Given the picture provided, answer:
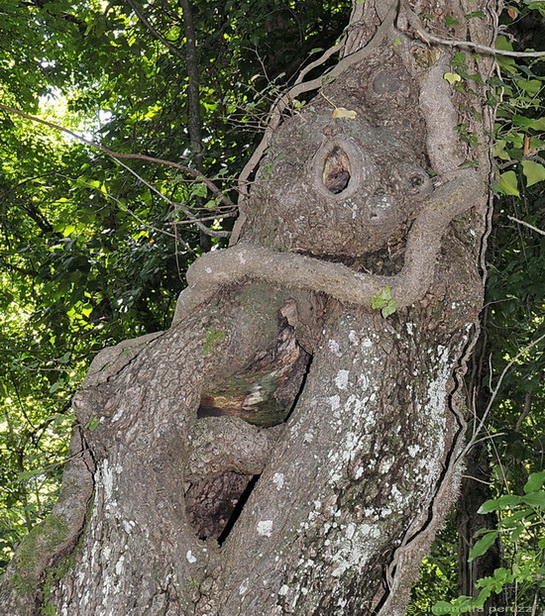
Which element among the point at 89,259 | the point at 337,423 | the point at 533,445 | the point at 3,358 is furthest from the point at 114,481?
the point at 3,358

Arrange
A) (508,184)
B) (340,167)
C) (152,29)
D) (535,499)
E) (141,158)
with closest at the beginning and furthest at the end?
(535,499), (340,167), (141,158), (508,184), (152,29)

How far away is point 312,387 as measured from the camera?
76.3 inches

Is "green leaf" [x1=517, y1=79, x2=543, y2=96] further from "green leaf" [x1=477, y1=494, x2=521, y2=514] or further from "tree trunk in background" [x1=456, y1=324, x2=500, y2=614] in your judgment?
"tree trunk in background" [x1=456, y1=324, x2=500, y2=614]

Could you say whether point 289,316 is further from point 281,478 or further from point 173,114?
point 173,114

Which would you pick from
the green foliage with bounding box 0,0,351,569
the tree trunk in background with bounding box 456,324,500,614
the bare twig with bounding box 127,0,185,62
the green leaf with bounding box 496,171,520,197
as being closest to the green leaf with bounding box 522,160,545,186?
the green leaf with bounding box 496,171,520,197

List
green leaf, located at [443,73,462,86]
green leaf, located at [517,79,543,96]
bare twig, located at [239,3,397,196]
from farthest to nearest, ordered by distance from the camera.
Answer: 1. green leaf, located at [517,79,543,96]
2. bare twig, located at [239,3,397,196]
3. green leaf, located at [443,73,462,86]

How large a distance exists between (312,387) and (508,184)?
3.59ft

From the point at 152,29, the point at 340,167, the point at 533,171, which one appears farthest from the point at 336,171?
the point at 152,29

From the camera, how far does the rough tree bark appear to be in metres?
1.78

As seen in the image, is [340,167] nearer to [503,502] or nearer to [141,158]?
[141,158]

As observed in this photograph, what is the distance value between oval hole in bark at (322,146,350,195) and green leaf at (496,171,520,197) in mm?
568

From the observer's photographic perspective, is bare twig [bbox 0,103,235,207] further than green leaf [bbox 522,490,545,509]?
Yes

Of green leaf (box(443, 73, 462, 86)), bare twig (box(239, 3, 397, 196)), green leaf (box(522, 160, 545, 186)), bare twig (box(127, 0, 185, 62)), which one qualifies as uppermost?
bare twig (box(127, 0, 185, 62))

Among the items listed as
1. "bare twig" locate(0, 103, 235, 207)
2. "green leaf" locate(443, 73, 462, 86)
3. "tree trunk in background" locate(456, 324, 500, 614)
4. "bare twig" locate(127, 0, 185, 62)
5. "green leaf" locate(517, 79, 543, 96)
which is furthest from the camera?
"tree trunk in background" locate(456, 324, 500, 614)
